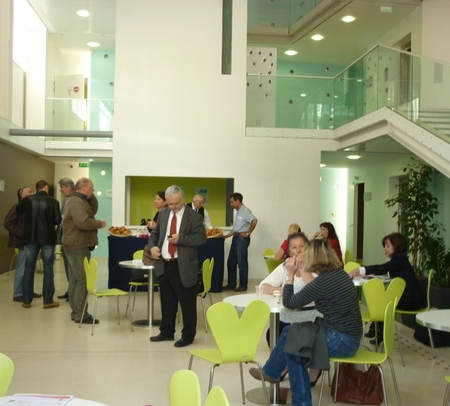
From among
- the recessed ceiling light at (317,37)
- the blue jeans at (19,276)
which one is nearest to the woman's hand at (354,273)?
the blue jeans at (19,276)

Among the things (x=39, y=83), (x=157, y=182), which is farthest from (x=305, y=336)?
(x=39, y=83)

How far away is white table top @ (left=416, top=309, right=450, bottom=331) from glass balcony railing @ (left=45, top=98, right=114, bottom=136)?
39.9ft

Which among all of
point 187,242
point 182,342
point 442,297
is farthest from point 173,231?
point 442,297

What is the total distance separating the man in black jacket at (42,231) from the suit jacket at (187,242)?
2.52 metres

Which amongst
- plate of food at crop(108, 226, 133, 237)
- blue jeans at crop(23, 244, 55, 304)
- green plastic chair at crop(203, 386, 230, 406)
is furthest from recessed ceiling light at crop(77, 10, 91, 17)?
green plastic chair at crop(203, 386, 230, 406)

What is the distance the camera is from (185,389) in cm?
232

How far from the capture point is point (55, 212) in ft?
28.7

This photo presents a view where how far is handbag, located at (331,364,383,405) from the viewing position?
4691mm

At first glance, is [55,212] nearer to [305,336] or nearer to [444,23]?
[305,336]

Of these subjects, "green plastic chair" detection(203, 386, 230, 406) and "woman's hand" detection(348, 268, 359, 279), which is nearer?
"green plastic chair" detection(203, 386, 230, 406)

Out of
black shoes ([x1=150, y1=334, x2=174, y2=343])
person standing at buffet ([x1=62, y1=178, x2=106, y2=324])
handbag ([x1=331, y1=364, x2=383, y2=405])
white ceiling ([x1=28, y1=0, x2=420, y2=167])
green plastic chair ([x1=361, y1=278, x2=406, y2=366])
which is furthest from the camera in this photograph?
white ceiling ([x1=28, y1=0, x2=420, y2=167])

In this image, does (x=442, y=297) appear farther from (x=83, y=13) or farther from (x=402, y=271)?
(x=83, y=13)

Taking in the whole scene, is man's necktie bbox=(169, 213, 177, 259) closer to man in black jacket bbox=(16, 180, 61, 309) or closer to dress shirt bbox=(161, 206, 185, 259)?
dress shirt bbox=(161, 206, 185, 259)

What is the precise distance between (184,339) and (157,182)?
320 inches
